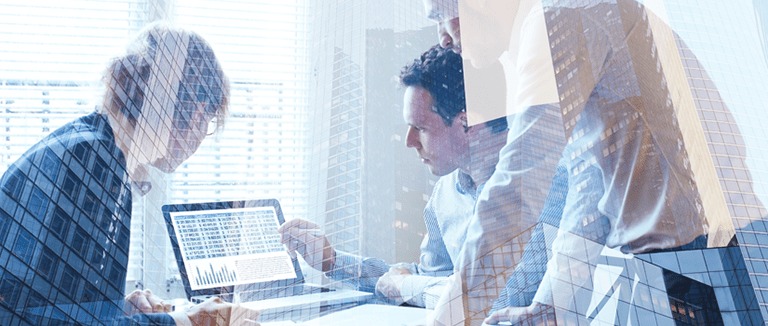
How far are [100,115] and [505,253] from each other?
1.21 meters

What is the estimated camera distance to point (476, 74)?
2.10 metres

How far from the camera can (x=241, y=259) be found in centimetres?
207

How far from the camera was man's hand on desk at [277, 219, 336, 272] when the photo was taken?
6.72 ft

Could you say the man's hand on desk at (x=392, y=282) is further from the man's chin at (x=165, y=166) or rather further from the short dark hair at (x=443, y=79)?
the man's chin at (x=165, y=166)

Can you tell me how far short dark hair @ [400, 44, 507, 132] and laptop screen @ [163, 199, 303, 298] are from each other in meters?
0.56

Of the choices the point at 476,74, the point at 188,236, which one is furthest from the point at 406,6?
the point at 188,236

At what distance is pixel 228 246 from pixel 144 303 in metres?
0.27

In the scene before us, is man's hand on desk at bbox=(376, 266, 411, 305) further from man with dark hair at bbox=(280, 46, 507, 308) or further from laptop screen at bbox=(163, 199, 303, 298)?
laptop screen at bbox=(163, 199, 303, 298)

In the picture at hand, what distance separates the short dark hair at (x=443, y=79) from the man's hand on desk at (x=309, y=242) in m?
0.49

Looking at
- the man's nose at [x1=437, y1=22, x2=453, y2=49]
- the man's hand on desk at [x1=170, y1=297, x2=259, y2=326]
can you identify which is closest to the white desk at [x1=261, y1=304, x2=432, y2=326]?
the man's hand on desk at [x1=170, y1=297, x2=259, y2=326]

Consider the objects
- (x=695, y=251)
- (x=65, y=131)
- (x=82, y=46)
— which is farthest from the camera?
(x=82, y=46)

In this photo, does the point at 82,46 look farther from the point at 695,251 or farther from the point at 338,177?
the point at 695,251
